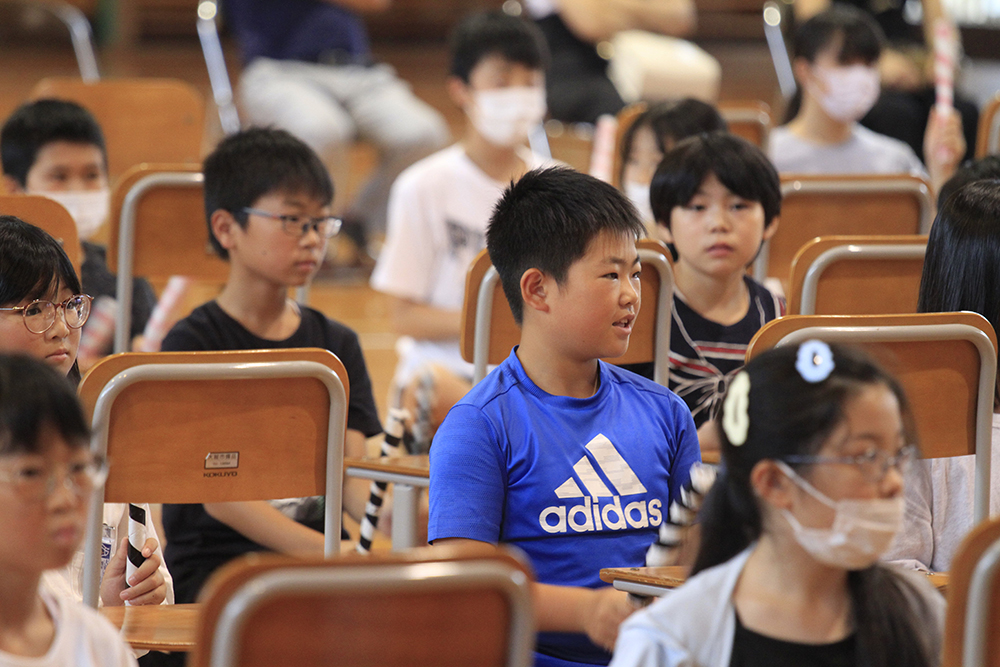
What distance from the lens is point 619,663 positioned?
1.26m

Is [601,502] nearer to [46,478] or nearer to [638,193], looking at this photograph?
[46,478]

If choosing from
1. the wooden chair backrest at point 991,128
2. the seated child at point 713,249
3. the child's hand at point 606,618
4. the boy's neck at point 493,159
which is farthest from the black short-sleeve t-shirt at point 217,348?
the wooden chair backrest at point 991,128

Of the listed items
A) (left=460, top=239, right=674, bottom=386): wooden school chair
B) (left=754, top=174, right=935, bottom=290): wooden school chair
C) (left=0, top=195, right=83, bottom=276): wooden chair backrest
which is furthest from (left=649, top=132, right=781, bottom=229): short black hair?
(left=0, top=195, right=83, bottom=276): wooden chair backrest

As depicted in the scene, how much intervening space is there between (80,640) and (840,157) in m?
3.63

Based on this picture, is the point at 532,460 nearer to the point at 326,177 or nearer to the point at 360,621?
the point at 360,621

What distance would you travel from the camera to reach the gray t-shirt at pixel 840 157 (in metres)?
4.38

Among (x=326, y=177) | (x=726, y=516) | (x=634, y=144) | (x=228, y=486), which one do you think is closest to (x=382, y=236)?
(x=634, y=144)

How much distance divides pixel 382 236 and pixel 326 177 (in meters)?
3.69

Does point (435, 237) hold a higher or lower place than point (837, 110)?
lower

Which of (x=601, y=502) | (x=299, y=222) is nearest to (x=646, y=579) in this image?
(x=601, y=502)

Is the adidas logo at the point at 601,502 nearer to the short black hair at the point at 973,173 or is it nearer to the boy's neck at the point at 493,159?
the short black hair at the point at 973,173

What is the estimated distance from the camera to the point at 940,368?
77.2 inches

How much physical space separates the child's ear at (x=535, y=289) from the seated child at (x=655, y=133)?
5.18 ft

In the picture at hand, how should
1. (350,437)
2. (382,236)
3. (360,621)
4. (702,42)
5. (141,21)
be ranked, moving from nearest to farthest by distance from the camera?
(360,621), (350,437), (382,236), (141,21), (702,42)
